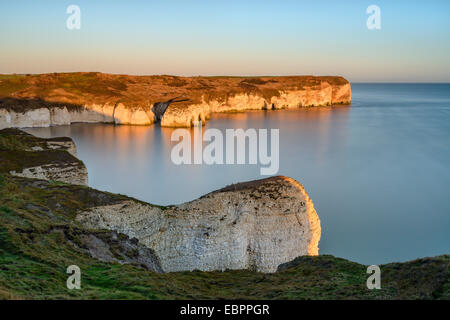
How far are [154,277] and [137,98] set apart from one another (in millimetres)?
82360

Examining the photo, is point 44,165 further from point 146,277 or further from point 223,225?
point 146,277

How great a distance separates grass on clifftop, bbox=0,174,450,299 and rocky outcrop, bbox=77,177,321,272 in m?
2.85

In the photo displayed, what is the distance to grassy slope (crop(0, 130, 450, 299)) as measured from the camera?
949cm

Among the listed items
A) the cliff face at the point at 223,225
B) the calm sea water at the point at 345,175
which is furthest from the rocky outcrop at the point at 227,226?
the calm sea water at the point at 345,175

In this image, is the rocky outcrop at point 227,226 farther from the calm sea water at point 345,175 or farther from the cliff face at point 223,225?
the calm sea water at point 345,175

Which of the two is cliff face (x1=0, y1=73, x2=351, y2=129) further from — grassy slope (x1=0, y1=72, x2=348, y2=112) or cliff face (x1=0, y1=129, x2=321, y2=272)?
cliff face (x1=0, y1=129, x2=321, y2=272)

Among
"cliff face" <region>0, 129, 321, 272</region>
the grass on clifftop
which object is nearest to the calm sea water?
"cliff face" <region>0, 129, 321, 272</region>

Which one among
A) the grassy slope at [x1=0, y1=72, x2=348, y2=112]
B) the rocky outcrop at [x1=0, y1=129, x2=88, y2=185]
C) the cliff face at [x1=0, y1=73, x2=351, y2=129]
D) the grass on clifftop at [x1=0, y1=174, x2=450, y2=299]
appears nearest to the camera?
the grass on clifftop at [x1=0, y1=174, x2=450, y2=299]

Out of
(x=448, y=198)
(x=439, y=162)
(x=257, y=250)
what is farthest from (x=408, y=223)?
(x=439, y=162)

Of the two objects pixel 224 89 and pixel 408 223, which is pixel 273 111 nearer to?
pixel 224 89

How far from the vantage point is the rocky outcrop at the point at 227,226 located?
1706 centimetres

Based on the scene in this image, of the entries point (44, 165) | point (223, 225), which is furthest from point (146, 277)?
point (44, 165)

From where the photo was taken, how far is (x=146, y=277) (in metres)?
11.2

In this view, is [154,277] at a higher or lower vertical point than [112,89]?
lower
